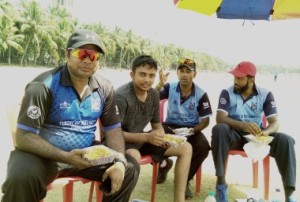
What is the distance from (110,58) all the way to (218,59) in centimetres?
10121

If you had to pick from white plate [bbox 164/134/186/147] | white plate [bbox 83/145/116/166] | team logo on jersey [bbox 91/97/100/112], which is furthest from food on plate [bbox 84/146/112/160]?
white plate [bbox 164/134/186/147]

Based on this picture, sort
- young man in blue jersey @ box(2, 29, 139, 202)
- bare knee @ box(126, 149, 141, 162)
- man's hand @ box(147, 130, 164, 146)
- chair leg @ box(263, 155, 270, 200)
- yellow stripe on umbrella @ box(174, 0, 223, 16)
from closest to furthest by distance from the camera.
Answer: young man in blue jersey @ box(2, 29, 139, 202) → bare knee @ box(126, 149, 141, 162) → man's hand @ box(147, 130, 164, 146) → chair leg @ box(263, 155, 270, 200) → yellow stripe on umbrella @ box(174, 0, 223, 16)

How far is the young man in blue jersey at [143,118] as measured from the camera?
3.38 metres

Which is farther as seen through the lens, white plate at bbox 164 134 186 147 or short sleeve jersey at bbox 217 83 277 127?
short sleeve jersey at bbox 217 83 277 127

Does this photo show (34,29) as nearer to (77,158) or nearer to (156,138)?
(156,138)

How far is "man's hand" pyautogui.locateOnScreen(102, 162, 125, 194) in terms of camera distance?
2.57 meters

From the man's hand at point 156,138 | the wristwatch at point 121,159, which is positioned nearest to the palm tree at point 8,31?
the man's hand at point 156,138

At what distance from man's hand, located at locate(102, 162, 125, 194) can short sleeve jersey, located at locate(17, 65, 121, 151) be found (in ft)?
1.34

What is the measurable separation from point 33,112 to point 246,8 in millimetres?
3952

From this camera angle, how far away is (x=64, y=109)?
2703mm

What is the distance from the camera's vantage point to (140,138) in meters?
3.39

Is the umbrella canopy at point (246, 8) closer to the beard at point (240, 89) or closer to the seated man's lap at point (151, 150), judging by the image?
the beard at point (240, 89)

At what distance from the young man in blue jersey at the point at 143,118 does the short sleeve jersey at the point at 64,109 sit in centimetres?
43

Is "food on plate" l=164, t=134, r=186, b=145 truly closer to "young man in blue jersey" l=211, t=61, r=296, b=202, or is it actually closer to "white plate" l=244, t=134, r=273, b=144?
"young man in blue jersey" l=211, t=61, r=296, b=202
